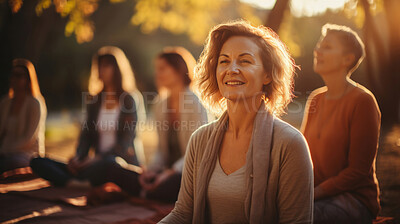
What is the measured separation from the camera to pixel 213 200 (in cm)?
207

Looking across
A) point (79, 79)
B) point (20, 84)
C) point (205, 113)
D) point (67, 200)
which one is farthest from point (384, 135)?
point (79, 79)

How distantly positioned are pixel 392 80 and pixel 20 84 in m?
7.26

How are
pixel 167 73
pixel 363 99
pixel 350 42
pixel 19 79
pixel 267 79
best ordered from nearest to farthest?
pixel 267 79
pixel 363 99
pixel 350 42
pixel 167 73
pixel 19 79

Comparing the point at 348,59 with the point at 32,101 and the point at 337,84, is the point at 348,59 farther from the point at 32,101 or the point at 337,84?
the point at 32,101

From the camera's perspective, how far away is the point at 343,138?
2.69 m

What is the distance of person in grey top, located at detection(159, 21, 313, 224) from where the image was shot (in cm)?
190

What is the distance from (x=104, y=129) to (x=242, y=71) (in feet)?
11.3

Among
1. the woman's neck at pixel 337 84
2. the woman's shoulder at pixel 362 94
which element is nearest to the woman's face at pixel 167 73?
the woman's neck at pixel 337 84

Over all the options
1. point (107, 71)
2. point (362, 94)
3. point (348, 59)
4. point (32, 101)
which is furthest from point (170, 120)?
point (362, 94)

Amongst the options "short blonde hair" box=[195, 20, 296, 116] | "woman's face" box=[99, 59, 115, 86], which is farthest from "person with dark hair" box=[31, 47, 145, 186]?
"short blonde hair" box=[195, 20, 296, 116]

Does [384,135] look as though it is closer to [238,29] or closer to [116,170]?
[116,170]

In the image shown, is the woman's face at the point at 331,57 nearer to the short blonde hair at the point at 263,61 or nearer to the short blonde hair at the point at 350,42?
the short blonde hair at the point at 350,42

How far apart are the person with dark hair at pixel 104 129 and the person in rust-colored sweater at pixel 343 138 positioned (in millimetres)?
2776

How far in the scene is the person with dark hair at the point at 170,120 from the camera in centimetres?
436
